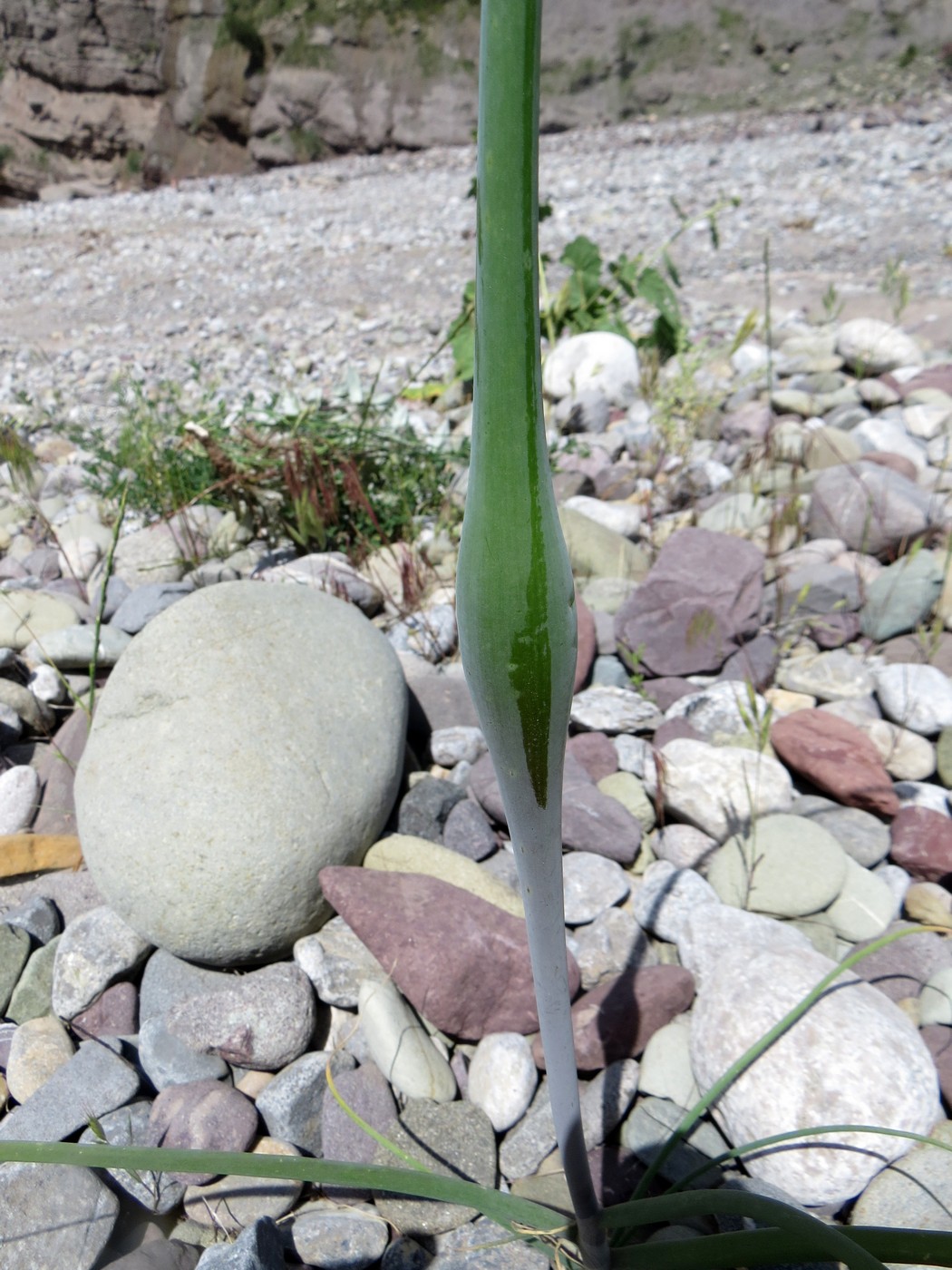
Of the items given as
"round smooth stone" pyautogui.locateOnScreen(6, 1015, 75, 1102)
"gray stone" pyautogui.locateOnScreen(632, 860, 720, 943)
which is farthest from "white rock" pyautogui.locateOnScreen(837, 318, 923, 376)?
"round smooth stone" pyautogui.locateOnScreen(6, 1015, 75, 1102)

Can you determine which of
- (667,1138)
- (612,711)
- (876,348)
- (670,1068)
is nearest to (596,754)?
(612,711)

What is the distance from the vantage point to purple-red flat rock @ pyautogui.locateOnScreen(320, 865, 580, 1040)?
1470 millimetres

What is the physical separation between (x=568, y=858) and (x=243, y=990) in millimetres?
635

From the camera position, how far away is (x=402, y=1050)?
4.61 ft

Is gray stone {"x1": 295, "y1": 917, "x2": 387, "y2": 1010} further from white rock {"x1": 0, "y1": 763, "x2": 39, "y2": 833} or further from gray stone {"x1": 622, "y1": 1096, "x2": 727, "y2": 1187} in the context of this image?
white rock {"x1": 0, "y1": 763, "x2": 39, "y2": 833}

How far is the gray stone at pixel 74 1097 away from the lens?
1322 millimetres

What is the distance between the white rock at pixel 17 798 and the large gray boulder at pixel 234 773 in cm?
36

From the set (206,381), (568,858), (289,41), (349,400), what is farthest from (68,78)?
(568,858)

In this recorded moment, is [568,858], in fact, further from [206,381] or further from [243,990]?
[206,381]

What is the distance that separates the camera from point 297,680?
5.67 feet

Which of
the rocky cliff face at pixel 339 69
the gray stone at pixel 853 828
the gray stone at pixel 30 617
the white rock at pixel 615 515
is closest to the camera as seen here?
the gray stone at pixel 853 828

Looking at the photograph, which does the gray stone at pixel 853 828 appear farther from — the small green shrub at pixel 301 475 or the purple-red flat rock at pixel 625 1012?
the small green shrub at pixel 301 475

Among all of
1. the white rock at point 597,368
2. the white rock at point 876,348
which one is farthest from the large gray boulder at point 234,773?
the white rock at point 876,348

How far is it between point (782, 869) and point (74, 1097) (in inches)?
48.6
